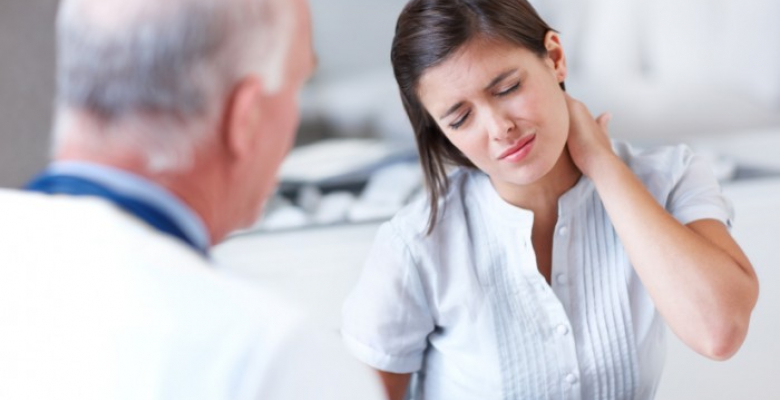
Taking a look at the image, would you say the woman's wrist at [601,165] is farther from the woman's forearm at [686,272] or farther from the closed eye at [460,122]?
the closed eye at [460,122]

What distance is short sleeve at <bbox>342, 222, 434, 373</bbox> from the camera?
1.44m

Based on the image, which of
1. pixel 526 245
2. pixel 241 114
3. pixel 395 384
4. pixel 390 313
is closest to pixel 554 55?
pixel 526 245

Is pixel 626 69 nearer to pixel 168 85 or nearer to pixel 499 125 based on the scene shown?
pixel 499 125

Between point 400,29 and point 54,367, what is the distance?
0.76 m

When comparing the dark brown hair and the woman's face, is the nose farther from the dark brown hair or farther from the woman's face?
the dark brown hair

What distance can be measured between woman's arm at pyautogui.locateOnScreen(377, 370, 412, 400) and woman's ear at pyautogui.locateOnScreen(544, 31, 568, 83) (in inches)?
20.4

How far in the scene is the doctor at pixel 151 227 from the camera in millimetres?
748

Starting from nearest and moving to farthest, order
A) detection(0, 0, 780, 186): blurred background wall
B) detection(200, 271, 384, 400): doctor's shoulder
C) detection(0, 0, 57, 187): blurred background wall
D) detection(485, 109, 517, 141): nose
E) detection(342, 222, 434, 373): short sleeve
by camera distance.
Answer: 1. detection(200, 271, 384, 400): doctor's shoulder
2. detection(485, 109, 517, 141): nose
3. detection(342, 222, 434, 373): short sleeve
4. detection(0, 0, 57, 187): blurred background wall
5. detection(0, 0, 780, 186): blurred background wall

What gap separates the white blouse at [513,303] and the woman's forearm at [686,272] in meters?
0.09

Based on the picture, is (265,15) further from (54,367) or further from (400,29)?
(400,29)

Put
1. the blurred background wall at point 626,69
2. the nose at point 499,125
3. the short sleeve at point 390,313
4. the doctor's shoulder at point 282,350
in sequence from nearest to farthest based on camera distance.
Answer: the doctor's shoulder at point 282,350, the nose at point 499,125, the short sleeve at point 390,313, the blurred background wall at point 626,69

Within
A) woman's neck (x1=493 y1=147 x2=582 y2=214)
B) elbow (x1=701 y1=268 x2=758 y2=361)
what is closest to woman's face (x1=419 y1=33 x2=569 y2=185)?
woman's neck (x1=493 y1=147 x2=582 y2=214)

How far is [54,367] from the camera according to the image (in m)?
0.79

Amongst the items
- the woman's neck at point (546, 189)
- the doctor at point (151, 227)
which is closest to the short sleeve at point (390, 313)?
the woman's neck at point (546, 189)
